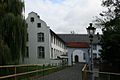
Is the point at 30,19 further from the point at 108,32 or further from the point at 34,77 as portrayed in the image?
the point at 34,77

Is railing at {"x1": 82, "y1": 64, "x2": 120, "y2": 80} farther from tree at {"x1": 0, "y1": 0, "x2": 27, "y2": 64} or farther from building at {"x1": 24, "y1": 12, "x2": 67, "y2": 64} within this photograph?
building at {"x1": 24, "y1": 12, "x2": 67, "y2": 64}

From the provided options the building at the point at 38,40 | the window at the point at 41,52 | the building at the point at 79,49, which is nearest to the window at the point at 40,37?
the building at the point at 38,40

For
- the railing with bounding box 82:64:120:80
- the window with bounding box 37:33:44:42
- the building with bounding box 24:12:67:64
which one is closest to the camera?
the railing with bounding box 82:64:120:80

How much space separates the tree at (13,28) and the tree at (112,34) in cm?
985

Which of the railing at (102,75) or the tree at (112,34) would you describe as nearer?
the railing at (102,75)

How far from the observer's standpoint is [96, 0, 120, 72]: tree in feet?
99.2

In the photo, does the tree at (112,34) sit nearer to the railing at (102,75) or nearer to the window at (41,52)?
the railing at (102,75)

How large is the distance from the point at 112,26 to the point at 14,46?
1249cm

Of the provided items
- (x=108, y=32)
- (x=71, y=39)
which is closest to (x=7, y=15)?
(x=108, y=32)

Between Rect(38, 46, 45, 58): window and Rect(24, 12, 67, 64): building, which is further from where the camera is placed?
Rect(38, 46, 45, 58): window

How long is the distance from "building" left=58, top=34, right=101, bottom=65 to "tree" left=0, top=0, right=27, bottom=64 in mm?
12867

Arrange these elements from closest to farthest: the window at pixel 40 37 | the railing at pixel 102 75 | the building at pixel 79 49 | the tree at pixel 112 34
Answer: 1. the railing at pixel 102 75
2. the tree at pixel 112 34
3. the window at pixel 40 37
4. the building at pixel 79 49

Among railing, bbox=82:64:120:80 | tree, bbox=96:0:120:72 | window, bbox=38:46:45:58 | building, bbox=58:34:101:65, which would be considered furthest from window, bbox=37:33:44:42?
railing, bbox=82:64:120:80

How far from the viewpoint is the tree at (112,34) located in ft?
99.2
